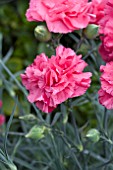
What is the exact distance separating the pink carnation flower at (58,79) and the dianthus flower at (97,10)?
107 mm

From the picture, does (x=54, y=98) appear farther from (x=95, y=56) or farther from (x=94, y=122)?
(x=94, y=122)

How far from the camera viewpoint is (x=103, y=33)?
2.64 feet

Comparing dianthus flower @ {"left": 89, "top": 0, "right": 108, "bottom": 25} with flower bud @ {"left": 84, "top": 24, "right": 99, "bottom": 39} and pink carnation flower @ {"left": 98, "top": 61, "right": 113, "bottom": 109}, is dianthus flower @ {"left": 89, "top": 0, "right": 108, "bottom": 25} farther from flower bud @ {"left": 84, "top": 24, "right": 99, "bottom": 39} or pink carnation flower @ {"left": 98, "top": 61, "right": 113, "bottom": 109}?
pink carnation flower @ {"left": 98, "top": 61, "right": 113, "bottom": 109}

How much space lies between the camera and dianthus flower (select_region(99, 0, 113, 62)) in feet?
2.52

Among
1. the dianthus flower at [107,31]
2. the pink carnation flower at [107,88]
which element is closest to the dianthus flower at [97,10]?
the dianthus flower at [107,31]

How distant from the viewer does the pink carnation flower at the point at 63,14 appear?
769 mm

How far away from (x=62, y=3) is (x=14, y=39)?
109 cm

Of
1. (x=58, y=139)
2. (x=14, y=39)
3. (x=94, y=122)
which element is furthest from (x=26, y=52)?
(x=58, y=139)

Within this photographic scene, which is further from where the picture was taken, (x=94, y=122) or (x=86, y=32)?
(x=94, y=122)

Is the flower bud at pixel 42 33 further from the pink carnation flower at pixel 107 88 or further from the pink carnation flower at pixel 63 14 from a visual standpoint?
the pink carnation flower at pixel 107 88

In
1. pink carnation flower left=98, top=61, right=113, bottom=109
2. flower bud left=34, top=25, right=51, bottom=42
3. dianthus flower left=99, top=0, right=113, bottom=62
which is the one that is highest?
flower bud left=34, top=25, right=51, bottom=42

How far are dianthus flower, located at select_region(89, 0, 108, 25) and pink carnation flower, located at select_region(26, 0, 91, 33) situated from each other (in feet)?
0.08

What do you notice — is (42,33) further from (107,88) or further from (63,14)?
(107,88)

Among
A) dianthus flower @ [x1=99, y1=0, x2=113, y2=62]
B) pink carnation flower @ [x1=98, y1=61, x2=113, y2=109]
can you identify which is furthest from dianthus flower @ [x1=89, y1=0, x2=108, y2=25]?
pink carnation flower @ [x1=98, y1=61, x2=113, y2=109]
